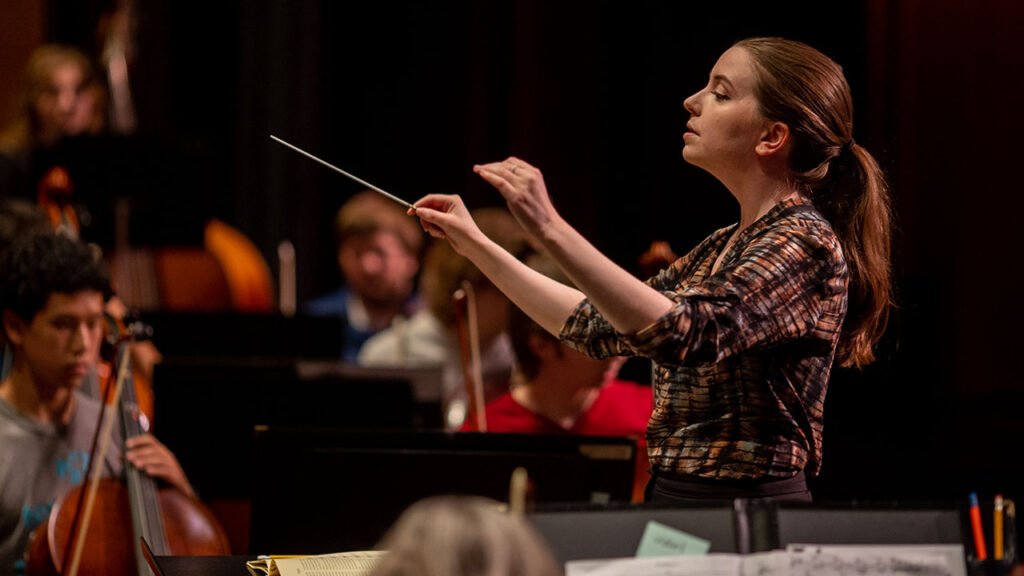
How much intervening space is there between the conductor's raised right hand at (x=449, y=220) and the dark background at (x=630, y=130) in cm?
87

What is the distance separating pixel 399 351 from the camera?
14.1 ft

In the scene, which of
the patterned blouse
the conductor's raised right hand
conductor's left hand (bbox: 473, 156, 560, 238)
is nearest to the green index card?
the patterned blouse

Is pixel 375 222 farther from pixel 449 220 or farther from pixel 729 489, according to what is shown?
pixel 729 489

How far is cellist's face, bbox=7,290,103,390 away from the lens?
2602mm

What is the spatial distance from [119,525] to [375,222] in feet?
8.18

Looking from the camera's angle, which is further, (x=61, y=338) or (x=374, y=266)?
(x=374, y=266)

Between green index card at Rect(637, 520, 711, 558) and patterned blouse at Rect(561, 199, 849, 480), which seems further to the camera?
patterned blouse at Rect(561, 199, 849, 480)

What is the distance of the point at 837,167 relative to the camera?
1.75 meters

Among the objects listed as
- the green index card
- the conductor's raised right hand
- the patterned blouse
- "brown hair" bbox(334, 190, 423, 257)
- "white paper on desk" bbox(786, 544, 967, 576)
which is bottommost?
"white paper on desk" bbox(786, 544, 967, 576)

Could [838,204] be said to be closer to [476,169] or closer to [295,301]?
[476,169]

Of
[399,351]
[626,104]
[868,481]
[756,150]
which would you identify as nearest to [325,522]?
[756,150]

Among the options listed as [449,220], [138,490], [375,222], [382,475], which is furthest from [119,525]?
[375,222]

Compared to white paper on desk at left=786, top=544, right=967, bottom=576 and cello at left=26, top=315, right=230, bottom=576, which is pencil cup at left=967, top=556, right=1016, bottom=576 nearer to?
white paper on desk at left=786, top=544, right=967, bottom=576

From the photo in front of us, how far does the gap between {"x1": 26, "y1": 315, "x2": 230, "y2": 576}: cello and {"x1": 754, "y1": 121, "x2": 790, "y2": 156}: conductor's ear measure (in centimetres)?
127
